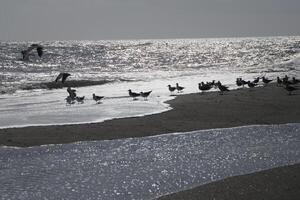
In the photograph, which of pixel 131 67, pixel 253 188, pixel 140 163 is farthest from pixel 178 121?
pixel 131 67

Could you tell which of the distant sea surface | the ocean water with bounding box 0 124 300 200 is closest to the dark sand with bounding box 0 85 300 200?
the ocean water with bounding box 0 124 300 200

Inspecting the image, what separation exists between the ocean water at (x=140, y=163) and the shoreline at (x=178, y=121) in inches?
30.4

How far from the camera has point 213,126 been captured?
15.2 m

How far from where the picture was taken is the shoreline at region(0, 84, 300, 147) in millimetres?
13984

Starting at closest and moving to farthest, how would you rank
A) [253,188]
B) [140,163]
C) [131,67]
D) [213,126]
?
[253,188] → [140,163] → [213,126] → [131,67]

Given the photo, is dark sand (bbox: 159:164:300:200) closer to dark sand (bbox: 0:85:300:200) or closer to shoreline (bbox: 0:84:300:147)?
dark sand (bbox: 0:85:300:200)

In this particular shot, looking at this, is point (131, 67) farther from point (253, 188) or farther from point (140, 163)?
point (253, 188)

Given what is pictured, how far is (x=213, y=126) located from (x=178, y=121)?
4.58ft

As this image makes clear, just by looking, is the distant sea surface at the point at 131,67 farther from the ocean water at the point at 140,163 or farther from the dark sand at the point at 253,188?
the dark sand at the point at 253,188

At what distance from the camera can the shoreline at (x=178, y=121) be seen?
45.9ft

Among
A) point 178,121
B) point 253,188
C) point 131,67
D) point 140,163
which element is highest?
point 253,188

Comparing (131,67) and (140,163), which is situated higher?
(140,163)

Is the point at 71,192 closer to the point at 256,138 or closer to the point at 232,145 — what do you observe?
the point at 232,145

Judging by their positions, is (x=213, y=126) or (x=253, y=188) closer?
(x=253, y=188)
